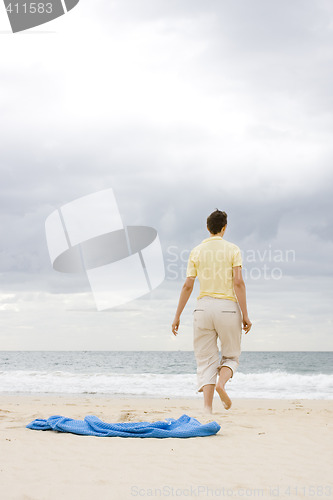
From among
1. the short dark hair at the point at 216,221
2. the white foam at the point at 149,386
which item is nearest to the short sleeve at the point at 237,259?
the short dark hair at the point at 216,221

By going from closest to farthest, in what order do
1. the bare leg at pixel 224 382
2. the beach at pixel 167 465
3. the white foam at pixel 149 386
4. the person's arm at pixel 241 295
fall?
the beach at pixel 167 465 < the bare leg at pixel 224 382 < the person's arm at pixel 241 295 < the white foam at pixel 149 386

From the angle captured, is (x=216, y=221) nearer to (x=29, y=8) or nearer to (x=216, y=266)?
(x=216, y=266)

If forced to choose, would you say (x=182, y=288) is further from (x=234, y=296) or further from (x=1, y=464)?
(x=1, y=464)

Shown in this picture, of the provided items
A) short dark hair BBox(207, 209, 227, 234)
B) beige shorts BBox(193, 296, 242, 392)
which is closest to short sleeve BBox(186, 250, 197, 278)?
beige shorts BBox(193, 296, 242, 392)

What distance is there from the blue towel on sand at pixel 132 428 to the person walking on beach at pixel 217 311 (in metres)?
0.61

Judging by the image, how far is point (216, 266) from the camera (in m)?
5.17

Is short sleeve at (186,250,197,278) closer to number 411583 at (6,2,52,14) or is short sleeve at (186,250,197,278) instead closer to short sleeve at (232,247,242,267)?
short sleeve at (232,247,242,267)

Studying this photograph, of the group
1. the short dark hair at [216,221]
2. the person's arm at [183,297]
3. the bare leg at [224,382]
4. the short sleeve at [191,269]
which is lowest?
the bare leg at [224,382]

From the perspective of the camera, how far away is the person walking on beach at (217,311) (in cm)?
506

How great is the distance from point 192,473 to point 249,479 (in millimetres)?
358

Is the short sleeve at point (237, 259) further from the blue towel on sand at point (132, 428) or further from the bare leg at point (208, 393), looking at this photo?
the blue towel on sand at point (132, 428)

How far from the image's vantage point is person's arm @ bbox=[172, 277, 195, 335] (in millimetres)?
5046

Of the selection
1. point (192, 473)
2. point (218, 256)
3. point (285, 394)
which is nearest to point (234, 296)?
point (218, 256)

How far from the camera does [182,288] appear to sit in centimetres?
522
